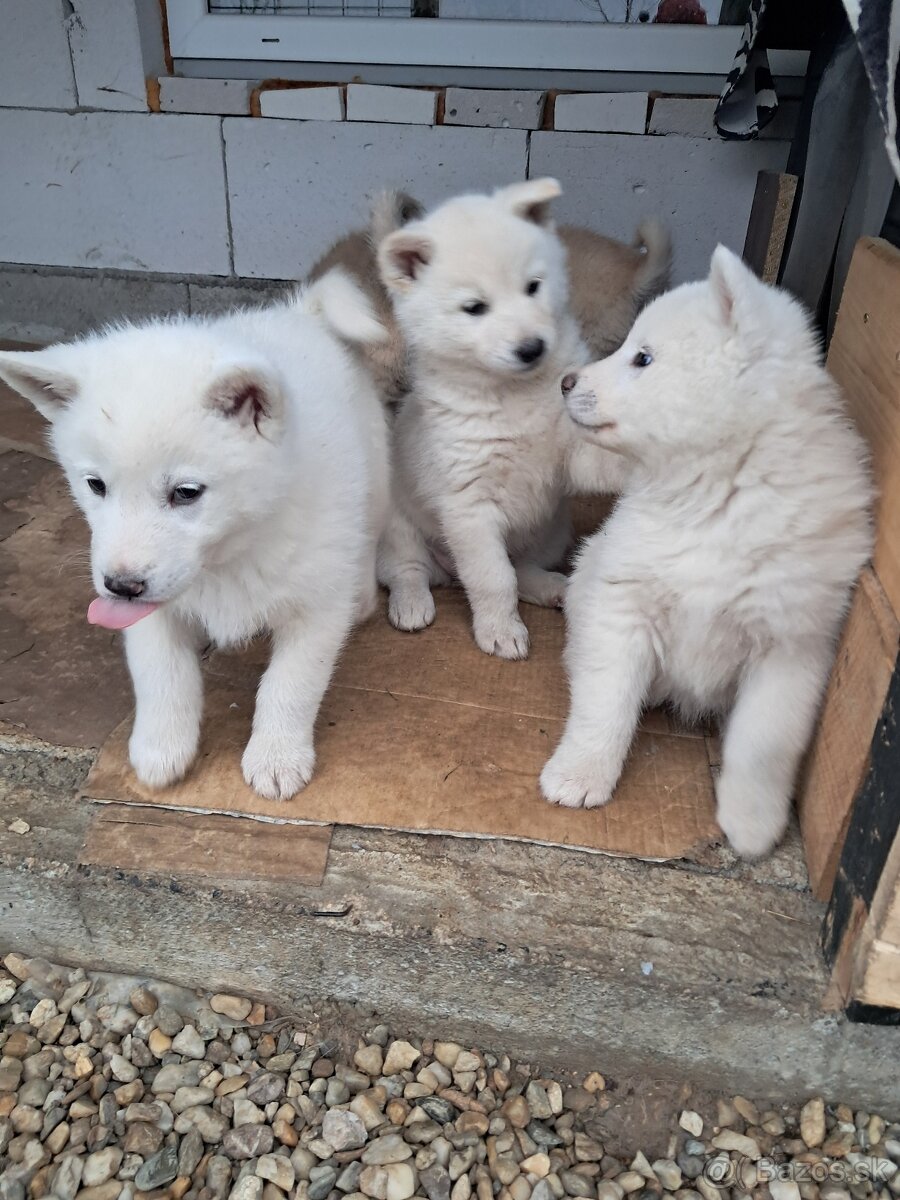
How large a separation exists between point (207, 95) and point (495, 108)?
4.49 ft

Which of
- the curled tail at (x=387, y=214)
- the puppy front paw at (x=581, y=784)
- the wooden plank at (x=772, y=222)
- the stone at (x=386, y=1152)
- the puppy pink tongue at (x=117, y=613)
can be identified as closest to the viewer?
the puppy pink tongue at (x=117, y=613)

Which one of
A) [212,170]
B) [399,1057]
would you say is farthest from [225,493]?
[212,170]

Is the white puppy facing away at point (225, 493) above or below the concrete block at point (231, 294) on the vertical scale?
above

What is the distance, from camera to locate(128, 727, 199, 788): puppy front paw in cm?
235

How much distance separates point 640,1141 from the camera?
2.10 meters

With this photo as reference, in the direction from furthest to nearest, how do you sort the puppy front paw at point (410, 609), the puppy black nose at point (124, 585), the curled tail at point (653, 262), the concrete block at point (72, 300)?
1. the concrete block at point (72, 300)
2. the curled tail at point (653, 262)
3. the puppy front paw at point (410, 609)
4. the puppy black nose at point (124, 585)

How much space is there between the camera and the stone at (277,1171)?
2010 millimetres

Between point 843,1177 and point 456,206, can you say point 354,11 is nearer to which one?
point 456,206

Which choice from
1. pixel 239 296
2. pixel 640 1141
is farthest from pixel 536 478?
pixel 239 296

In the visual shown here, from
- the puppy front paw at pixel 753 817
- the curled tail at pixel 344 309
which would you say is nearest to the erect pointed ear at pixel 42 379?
the curled tail at pixel 344 309

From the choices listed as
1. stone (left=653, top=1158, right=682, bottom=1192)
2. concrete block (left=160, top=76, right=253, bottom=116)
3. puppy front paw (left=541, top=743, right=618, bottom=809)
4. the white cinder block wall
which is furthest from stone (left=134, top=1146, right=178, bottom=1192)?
concrete block (left=160, top=76, right=253, bottom=116)

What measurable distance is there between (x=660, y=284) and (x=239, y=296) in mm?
2182

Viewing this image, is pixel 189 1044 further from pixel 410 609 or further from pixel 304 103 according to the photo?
pixel 304 103

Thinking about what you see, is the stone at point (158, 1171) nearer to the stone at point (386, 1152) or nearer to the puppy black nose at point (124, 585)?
the stone at point (386, 1152)
